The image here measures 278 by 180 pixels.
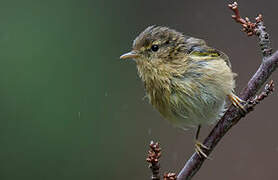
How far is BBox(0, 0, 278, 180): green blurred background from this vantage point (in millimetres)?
7984

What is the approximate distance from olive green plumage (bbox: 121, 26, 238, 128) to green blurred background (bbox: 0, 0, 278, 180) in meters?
3.03

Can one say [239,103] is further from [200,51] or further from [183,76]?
[200,51]

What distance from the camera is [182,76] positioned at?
4.72 meters

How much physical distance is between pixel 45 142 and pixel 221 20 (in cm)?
383

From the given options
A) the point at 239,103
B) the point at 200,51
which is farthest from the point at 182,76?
the point at 239,103

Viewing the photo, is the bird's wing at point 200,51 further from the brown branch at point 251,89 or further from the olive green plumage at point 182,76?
the brown branch at point 251,89

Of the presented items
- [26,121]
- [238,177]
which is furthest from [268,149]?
[26,121]

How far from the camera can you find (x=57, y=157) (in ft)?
26.7

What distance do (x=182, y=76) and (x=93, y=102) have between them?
3.91m

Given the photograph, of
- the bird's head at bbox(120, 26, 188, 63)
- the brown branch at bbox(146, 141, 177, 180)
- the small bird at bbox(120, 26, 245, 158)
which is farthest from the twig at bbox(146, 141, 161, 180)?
the bird's head at bbox(120, 26, 188, 63)

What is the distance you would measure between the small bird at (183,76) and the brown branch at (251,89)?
0.50 metres

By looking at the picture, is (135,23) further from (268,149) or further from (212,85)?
(212,85)

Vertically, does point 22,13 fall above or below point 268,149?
above

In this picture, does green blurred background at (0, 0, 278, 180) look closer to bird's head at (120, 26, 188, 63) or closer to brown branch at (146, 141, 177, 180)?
bird's head at (120, 26, 188, 63)
